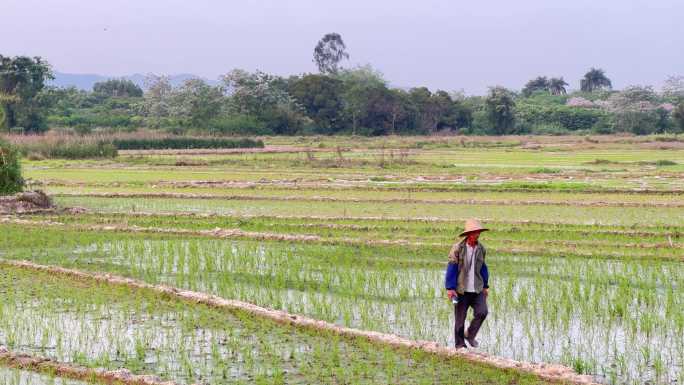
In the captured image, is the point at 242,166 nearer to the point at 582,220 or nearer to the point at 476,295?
the point at 582,220

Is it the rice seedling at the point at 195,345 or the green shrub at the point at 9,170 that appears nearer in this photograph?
the rice seedling at the point at 195,345

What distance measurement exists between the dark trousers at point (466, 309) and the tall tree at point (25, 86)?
2166 inches

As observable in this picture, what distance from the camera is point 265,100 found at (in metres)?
68.9

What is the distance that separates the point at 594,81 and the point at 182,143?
90959 mm

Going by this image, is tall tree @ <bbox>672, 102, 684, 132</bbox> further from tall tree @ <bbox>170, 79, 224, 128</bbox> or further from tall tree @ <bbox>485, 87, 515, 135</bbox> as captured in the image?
tall tree @ <bbox>170, 79, 224, 128</bbox>

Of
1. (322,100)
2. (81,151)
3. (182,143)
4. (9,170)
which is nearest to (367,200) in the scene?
(9,170)

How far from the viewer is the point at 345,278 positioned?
11.9 m

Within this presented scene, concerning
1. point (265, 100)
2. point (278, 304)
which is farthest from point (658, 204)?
point (265, 100)

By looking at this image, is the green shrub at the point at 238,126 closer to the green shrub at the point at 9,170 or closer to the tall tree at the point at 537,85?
the green shrub at the point at 9,170

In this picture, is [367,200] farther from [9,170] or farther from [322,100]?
[322,100]

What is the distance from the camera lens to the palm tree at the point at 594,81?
Result: 13150 centimetres

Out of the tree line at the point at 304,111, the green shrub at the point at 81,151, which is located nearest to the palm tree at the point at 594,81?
the tree line at the point at 304,111

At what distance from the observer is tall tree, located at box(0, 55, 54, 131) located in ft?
198

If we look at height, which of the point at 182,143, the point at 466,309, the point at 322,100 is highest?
the point at 322,100
